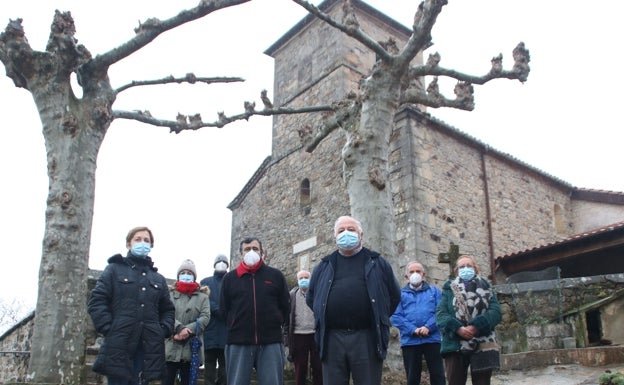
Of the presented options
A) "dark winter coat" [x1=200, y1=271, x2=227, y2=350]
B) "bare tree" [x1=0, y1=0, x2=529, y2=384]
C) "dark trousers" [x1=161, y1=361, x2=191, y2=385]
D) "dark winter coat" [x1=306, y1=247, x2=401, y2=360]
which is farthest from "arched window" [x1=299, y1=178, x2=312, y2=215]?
"dark winter coat" [x1=306, y1=247, x2=401, y2=360]

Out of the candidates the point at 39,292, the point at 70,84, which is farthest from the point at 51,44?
the point at 39,292

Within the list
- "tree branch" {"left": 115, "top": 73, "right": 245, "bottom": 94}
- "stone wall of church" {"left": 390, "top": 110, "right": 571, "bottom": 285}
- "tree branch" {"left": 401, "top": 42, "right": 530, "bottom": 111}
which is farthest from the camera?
"stone wall of church" {"left": 390, "top": 110, "right": 571, "bottom": 285}

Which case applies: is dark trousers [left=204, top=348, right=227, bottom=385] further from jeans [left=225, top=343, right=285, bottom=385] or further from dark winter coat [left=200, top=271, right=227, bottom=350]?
jeans [left=225, top=343, right=285, bottom=385]

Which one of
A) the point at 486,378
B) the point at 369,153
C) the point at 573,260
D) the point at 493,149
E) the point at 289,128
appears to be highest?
the point at 289,128

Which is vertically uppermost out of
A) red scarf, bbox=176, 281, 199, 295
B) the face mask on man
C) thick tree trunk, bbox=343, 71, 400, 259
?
thick tree trunk, bbox=343, 71, 400, 259

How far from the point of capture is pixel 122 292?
4719 mm

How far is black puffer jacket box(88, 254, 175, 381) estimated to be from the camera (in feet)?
14.9

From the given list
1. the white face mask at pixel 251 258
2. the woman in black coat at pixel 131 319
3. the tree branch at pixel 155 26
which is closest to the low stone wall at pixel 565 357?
the white face mask at pixel 251 258

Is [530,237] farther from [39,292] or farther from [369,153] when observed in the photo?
[39,292]

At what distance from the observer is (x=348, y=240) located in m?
4.66

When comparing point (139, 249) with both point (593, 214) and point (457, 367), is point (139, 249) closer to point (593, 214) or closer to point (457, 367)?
point (457, 367)

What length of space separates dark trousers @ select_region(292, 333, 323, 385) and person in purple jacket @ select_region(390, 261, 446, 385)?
96 cm

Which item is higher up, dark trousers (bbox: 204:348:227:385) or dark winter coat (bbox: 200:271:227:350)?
dark winter coat (bbox: 200:271:227:350)

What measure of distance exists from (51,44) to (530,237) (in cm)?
1270
